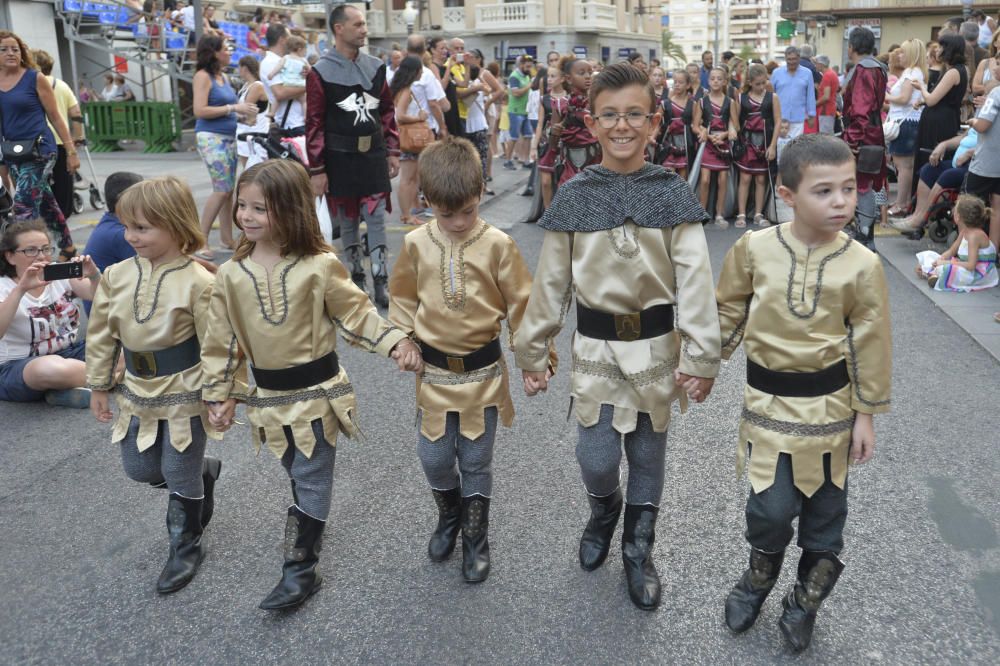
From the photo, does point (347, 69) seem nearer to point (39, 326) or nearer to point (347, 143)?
point (347, 143)

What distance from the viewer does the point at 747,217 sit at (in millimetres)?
10781

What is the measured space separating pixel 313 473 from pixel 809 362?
1621mm

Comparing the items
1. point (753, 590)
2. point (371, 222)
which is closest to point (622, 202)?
point (753, 590)

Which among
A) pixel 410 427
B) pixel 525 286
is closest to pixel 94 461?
pixel 410 427

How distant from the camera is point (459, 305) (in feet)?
10.0

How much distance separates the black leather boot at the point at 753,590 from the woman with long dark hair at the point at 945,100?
7933mm

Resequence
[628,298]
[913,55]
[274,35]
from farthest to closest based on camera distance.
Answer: [913,55], [274,35], [628,298]

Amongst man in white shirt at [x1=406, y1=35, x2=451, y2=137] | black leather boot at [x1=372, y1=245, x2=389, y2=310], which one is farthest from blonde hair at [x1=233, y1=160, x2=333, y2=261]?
man in white shirt at [x1=406, y1=35, x2=451, y2=137]

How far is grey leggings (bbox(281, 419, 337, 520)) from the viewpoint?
307 cm

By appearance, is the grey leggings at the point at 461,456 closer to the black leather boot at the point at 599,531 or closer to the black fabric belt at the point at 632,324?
the black leather boot at the point at 599,531

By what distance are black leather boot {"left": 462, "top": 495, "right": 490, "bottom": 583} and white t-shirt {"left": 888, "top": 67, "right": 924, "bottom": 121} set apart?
8847 mm

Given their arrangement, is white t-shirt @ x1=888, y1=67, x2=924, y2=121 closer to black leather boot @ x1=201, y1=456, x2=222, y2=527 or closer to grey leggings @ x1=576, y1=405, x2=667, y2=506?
grey leggings @ x1=576, y1=405, x2=667, y2=506

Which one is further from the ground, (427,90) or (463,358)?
(427,90)

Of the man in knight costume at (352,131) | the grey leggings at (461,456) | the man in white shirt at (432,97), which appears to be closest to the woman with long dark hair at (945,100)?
the man in white shirt at (432,97)
